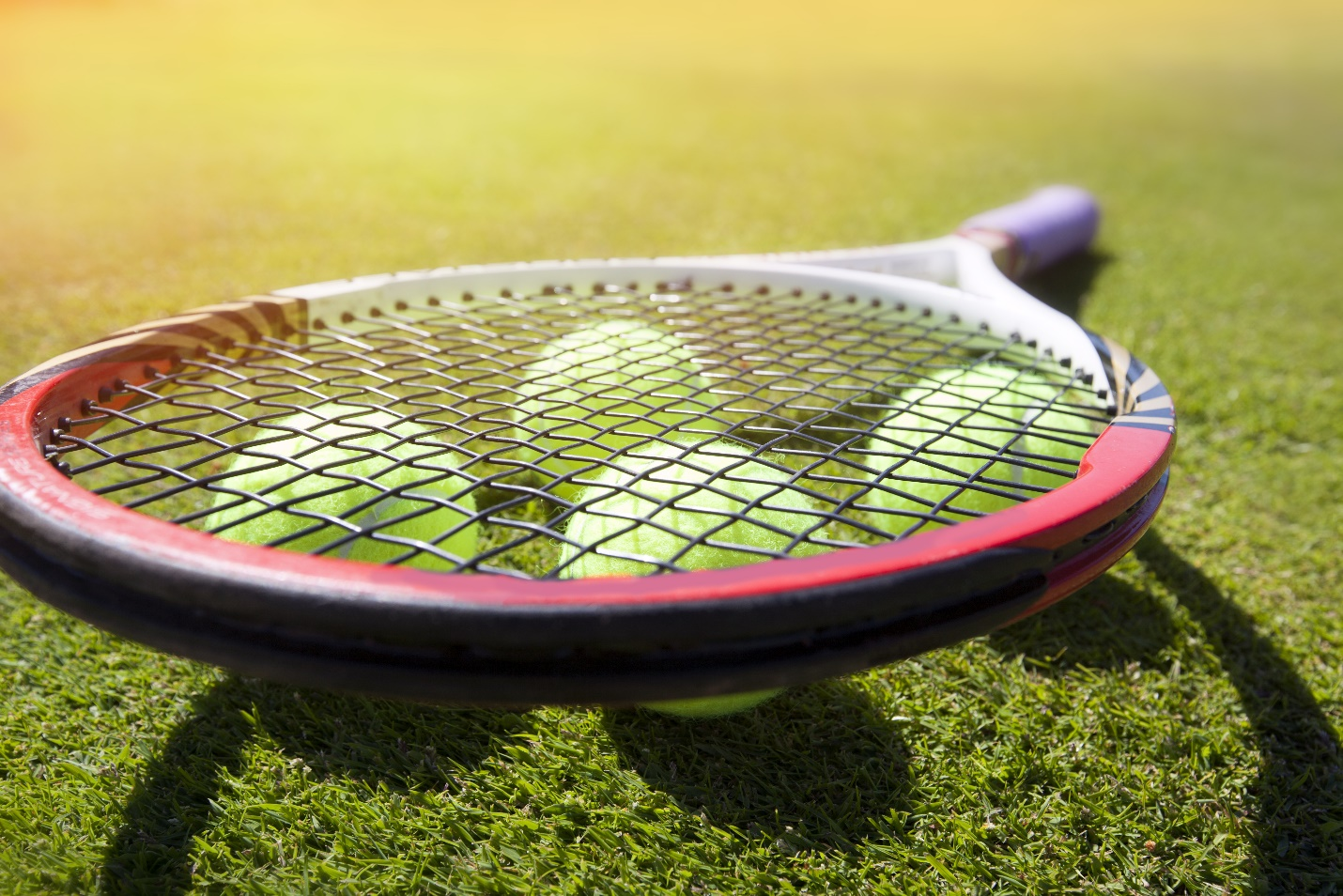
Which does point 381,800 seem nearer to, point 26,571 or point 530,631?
point 26,571

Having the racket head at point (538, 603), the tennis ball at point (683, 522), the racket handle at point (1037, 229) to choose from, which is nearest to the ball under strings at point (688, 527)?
the tennis ball at point (683, 522)

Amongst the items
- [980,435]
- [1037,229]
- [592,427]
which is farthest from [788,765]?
[1037,229]

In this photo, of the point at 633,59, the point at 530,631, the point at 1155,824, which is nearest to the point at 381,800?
the point at 530,631

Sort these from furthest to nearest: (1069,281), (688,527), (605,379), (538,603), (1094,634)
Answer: (1069,281) < (605,379) < (1094,634) < (688,527) < (538,603)

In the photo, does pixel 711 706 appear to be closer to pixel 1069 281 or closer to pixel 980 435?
pixel 980 435

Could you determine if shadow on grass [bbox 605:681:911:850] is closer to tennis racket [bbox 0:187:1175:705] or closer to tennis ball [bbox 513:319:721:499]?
tennis racket [bbox 0:187:1175:705]

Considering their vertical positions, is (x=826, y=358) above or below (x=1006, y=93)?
above

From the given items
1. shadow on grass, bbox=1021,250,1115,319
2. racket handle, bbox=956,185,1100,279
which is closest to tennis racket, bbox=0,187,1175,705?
racket handle, bbox=956,185,1100,279
